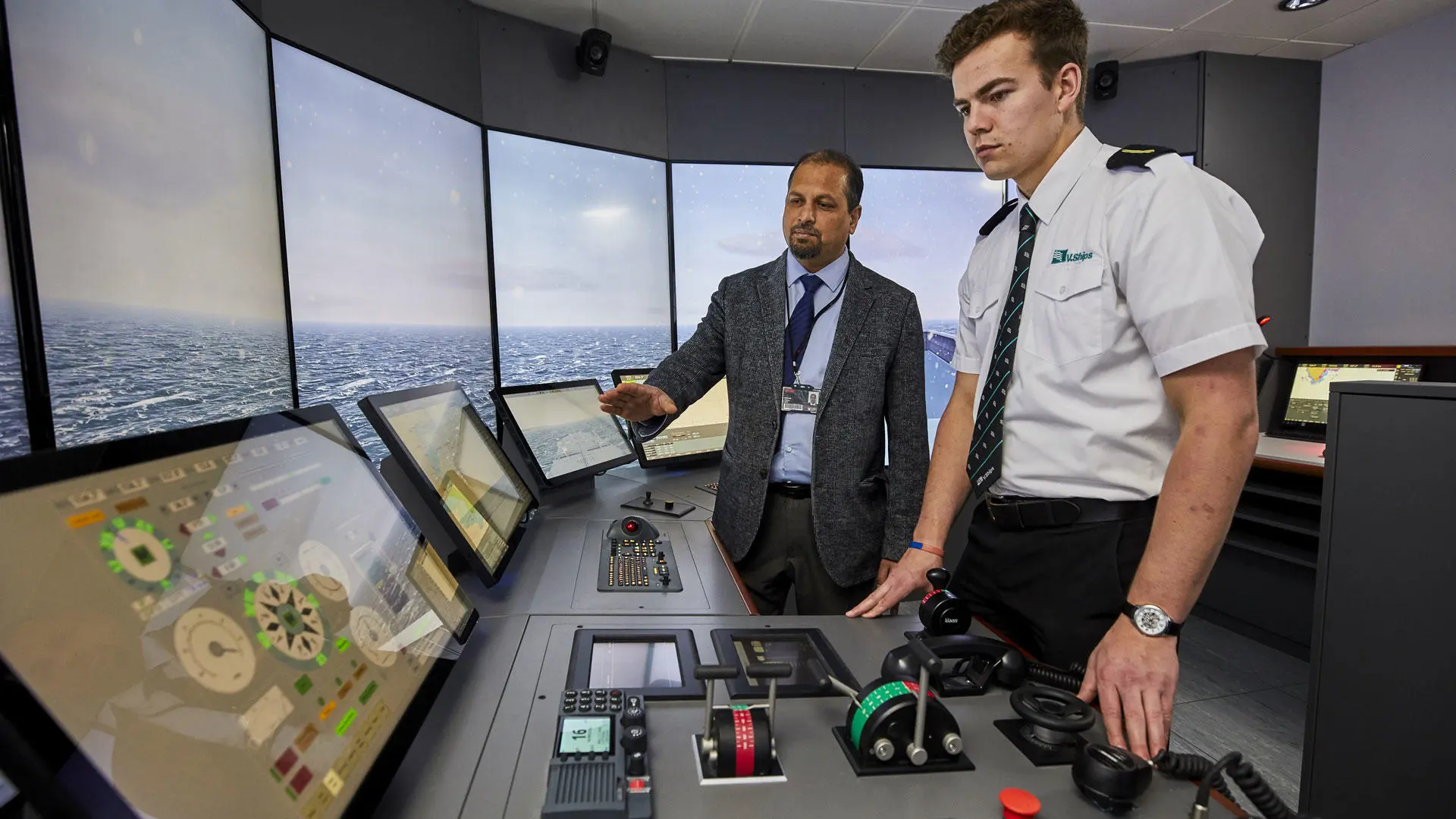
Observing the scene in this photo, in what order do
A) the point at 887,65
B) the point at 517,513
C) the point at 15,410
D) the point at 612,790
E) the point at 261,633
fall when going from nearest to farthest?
the point at 261,633 → the point at 612,790 → the point at 15,410 → the point at 517,513 → the point at 887,65

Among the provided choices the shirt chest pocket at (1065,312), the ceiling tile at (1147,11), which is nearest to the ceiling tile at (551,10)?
the ceiling tile at (1147,11)

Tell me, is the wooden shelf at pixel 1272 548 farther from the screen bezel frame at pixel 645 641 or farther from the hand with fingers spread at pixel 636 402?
the screen bezel frame at pixel 645 641

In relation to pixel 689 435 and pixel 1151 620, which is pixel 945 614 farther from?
A: pixel 689 435

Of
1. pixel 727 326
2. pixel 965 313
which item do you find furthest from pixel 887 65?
pixel 965 313

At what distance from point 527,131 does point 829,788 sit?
3.26m

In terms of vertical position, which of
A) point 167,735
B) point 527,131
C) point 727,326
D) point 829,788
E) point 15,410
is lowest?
point 829,788

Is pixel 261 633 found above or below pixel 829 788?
above

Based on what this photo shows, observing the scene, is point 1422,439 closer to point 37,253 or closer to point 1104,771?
point 1104,771

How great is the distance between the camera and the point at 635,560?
1521 millimetres

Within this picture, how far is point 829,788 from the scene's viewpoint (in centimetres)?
70

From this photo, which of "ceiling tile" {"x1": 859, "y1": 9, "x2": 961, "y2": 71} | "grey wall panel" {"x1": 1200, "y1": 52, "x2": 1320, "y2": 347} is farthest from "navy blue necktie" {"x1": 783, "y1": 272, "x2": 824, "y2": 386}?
"grey wall panel" {"x1": 1200, "y1": 52, "x2": 1320, "y2": 347}

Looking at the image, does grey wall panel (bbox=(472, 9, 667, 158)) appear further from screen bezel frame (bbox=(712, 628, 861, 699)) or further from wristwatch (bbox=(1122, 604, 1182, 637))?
wristwatch (bbox=(1122, 604, 1182, 637))

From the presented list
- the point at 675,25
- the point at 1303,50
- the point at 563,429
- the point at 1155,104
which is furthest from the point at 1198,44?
the point at 563,429

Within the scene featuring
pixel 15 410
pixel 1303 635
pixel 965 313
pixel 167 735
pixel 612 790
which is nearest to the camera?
pixel 167 735
